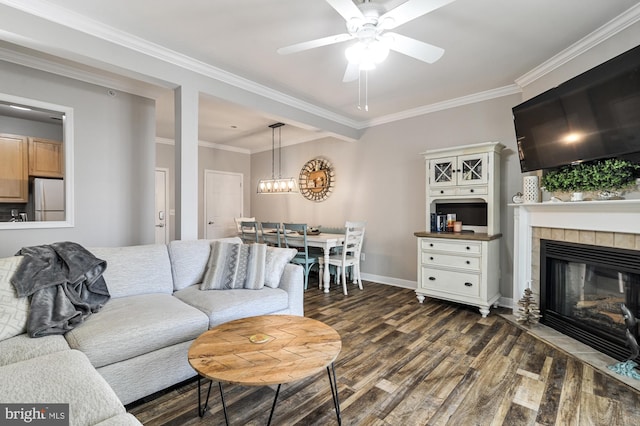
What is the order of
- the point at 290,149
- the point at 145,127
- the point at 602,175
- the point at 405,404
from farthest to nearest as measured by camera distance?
the point at 290,149, the point at 145,127, the point at 602,175, the point at 405,404

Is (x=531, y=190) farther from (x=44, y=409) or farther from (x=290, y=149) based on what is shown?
(x=290, y=149)

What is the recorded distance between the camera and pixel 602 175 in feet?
7.78

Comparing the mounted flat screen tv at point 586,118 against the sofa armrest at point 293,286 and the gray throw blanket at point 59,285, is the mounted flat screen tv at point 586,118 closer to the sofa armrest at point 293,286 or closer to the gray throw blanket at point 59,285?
the sofa armrest at point 293,286

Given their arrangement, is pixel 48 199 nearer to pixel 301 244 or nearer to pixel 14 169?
pixel 14 169

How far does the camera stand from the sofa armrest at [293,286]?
2.59 metres

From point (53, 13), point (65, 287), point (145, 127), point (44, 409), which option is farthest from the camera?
point (145, 127)

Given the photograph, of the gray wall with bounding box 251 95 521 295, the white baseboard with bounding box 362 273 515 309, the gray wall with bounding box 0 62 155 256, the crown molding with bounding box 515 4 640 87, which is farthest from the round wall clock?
the crown molding with bounding box 515 4 640 87

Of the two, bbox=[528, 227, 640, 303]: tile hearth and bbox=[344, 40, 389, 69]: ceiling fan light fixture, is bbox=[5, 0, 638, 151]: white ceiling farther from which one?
bbox=[528, 227, 640, 303]: tile hearth

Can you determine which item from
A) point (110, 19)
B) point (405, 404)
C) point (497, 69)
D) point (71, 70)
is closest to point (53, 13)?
point (110, 19)

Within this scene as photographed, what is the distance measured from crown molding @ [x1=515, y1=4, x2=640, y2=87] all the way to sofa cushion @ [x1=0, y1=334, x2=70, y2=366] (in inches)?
166

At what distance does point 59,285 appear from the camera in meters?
1.88

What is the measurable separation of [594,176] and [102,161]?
15.4 feet

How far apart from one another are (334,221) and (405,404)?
12.2ft

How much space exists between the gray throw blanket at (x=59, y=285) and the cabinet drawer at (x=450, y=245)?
127 inches
